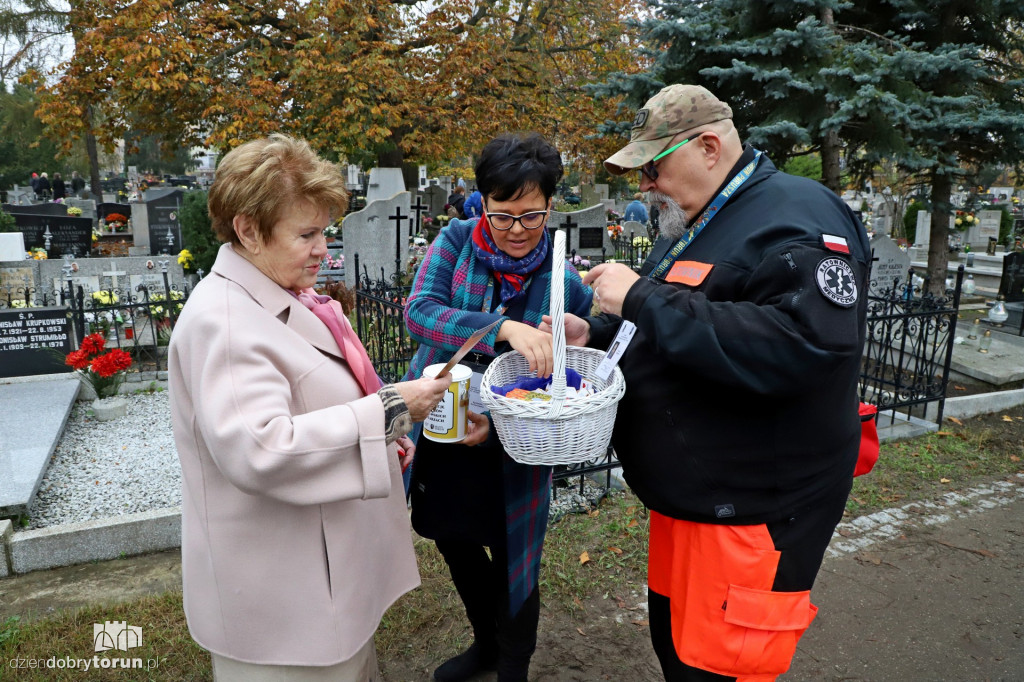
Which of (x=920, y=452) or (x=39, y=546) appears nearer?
(x=39, y=546)

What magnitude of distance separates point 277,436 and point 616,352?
2.96ft

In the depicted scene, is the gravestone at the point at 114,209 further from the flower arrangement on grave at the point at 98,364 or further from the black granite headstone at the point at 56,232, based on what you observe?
the flower arrangement on grave at the point at 98,364

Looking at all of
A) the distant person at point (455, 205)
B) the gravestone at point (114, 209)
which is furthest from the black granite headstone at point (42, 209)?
the distant person at point (455, 205)

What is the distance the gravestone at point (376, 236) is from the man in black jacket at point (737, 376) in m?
8.77

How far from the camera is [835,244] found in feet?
5.30

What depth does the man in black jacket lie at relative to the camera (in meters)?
1.58

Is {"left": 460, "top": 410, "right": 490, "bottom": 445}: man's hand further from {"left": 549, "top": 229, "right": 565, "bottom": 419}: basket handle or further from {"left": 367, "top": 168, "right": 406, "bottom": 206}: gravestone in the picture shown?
{"left": 367, "top": 168, "right": 406, "bottom": 206}: gravestone

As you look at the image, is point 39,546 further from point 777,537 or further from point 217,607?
point 777,537

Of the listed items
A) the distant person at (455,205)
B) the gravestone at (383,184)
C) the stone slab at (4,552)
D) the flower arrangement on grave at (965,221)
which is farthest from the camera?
the flower arrangement on grave at (965,221)

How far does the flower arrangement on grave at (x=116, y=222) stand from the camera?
1800cm

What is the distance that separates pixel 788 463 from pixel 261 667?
4.51 feet

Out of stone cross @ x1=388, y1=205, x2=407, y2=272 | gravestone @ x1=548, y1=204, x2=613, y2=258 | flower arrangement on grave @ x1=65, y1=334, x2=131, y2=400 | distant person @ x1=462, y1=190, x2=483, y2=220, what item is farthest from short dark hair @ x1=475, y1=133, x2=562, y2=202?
gravestone @ x1=548, y1=204, x2=613, y2=258

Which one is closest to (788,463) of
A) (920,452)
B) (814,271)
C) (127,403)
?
(814,271)

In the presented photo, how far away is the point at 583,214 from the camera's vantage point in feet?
43.9
